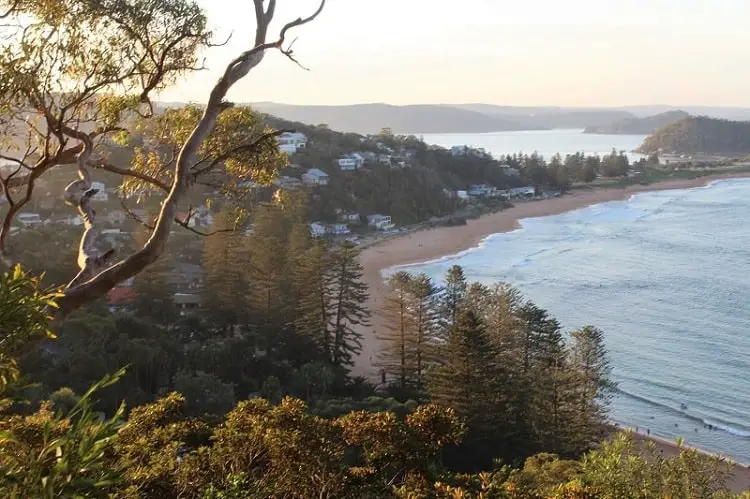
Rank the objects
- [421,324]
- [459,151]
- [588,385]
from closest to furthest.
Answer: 1. [588,385]
2. [421,324]
3. [459,151]

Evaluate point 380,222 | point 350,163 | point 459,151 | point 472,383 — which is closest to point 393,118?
point 459,151

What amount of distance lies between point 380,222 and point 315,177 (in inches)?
252

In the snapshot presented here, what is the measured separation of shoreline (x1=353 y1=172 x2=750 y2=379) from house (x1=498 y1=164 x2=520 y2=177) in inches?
227

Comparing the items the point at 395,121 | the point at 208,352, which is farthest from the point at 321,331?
the point at 395,121

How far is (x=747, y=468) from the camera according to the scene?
40.6 feet

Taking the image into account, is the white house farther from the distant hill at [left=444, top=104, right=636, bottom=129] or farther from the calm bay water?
the distant hill at [left=444, top=104, right=636, bottom=129]

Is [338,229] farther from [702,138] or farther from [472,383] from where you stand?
[702,138]

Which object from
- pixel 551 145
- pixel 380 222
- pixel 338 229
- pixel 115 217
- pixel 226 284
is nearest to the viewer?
pixel 226 284

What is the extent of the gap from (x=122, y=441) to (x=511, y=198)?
51693 mm

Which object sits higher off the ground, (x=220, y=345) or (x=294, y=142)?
(x=294, y=142)

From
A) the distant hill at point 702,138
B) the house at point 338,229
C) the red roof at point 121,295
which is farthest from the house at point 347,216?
the distant hill at point 702,138

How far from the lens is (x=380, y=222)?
130 feet

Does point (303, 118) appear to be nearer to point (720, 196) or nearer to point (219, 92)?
point (720, 196)

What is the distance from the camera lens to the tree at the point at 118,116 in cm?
361
